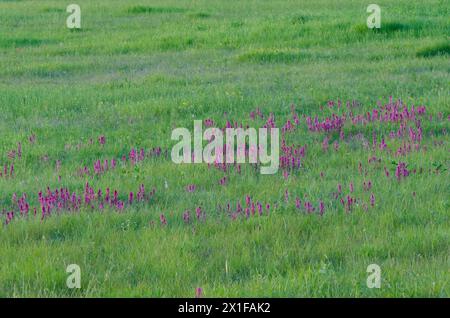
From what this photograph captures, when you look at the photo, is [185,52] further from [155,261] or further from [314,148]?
[155,261]

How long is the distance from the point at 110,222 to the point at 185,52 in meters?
12.7

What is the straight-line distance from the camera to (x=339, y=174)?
891 cm

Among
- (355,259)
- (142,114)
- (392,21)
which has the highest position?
(392,21)

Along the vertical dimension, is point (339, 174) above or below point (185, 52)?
below

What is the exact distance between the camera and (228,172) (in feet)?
29.9

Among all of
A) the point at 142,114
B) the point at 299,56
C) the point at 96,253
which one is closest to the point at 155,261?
the point at 96,253

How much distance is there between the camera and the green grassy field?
19.7 feet

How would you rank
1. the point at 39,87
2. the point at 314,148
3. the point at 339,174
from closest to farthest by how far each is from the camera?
the point at 339,174 < the point at 314,148 < the point at 39,87

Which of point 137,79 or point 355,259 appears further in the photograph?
point 137,79

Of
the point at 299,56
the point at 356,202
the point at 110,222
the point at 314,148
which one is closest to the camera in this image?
the point at 110,222

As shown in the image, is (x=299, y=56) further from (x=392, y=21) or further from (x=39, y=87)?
(x=39, y=87)

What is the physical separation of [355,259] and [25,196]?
Result: 3.51 meters

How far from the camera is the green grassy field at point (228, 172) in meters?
6.01

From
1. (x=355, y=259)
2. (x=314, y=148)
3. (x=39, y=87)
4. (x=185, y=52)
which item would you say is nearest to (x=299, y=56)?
→ (x=185, y=52)
